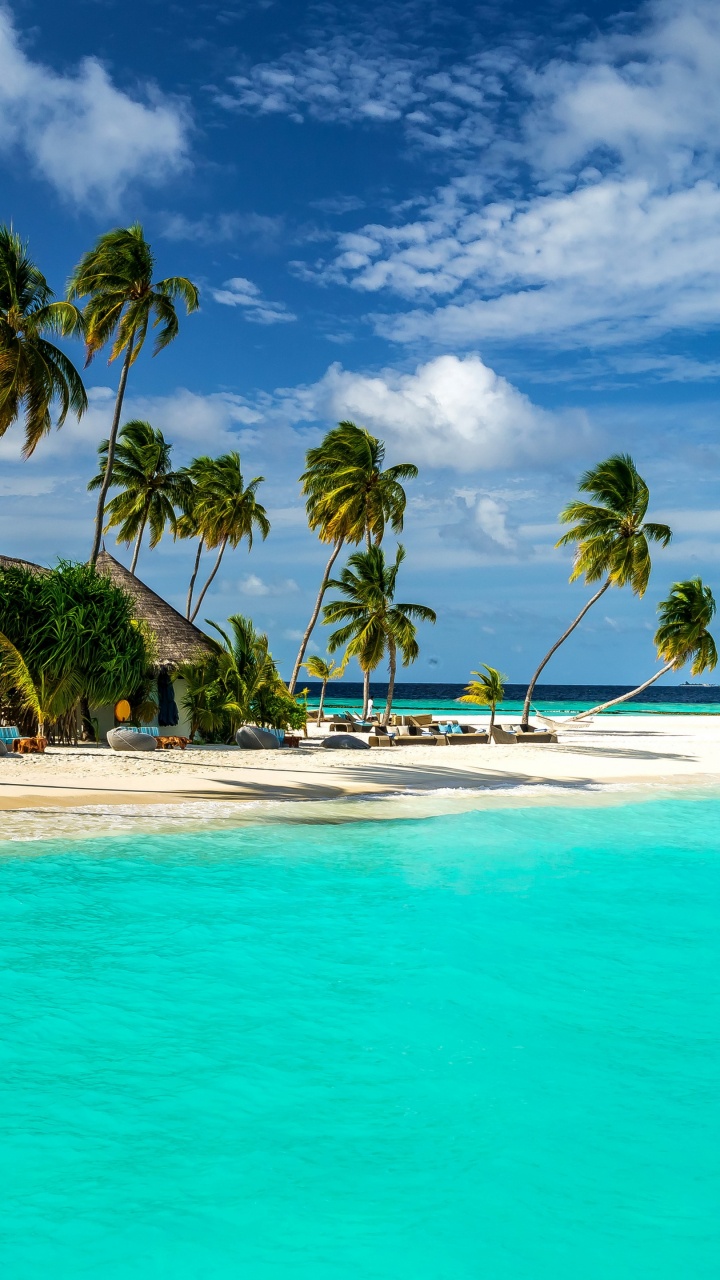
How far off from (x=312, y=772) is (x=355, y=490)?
17695mm

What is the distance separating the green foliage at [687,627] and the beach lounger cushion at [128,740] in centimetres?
2789

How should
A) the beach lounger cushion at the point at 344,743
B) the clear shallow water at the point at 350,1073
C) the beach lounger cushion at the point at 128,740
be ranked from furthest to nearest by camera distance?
1. the beach lounger cushion at the point at 344,743
2. the beach lounger cushion at the point at 128,740
3. the clear shallow water at the point at 350,1073

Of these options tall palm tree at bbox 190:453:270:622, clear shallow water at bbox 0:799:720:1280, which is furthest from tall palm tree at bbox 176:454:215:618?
clear shallow water at bbox 0:799:720:1280

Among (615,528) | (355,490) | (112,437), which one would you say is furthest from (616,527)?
(112,437)

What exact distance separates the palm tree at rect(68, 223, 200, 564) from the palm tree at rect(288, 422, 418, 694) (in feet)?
28.8

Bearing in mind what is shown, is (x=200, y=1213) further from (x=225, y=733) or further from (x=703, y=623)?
(x=703, y=623)

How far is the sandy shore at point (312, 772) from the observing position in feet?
49.6

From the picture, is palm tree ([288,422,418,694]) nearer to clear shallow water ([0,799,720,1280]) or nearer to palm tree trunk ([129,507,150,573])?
palm tree trunk ([129,507,150,573])

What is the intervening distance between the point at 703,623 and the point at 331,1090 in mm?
38908

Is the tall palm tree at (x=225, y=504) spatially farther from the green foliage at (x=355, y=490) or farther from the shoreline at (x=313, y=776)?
the shoreline at (x=313, y=776)

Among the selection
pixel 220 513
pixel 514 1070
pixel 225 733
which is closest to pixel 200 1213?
pixel 514 1070

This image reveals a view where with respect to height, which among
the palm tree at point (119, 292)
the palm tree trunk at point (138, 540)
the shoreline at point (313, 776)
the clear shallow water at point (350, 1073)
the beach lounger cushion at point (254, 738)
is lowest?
the clear shallow water at point (350, 1073)

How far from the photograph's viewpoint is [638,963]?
7.80 meters

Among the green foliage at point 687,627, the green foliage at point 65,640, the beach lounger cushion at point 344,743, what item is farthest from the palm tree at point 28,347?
the green foliage at point 687,627
